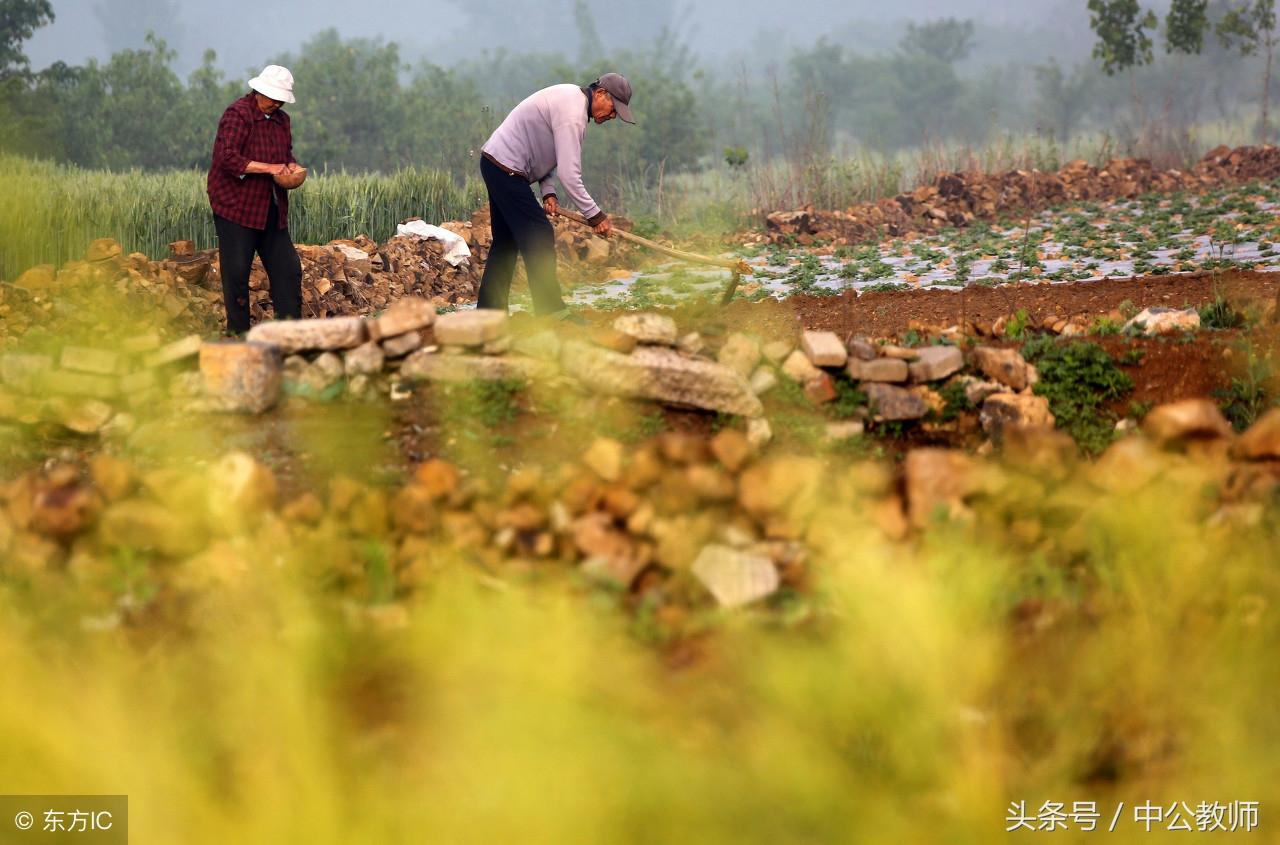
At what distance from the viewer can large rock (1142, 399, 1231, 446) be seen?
12.5 ft

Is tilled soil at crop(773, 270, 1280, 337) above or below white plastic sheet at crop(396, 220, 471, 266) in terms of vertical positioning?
below

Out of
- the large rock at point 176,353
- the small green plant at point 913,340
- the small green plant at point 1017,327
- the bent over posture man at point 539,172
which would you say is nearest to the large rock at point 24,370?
the large rock at point 176,353

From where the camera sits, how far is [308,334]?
4.33 metres

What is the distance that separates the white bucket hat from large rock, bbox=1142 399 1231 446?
4.08 m

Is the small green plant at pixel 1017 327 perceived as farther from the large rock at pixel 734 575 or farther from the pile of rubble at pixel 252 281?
the pile of rubble at pixel 252 281

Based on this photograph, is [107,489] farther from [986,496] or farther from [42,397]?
[986,496]

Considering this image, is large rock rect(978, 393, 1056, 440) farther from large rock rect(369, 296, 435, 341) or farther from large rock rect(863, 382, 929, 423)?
large rock rect(369, 296, 435, 341)

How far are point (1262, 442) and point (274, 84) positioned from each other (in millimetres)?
4513

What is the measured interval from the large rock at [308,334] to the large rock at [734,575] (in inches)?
63.5

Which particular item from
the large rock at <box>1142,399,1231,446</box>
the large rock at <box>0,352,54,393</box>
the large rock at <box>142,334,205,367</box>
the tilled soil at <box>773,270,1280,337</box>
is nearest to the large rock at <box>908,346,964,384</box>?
the large rock at <box>1142,399,1231,446</box>

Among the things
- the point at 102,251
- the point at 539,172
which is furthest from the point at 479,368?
the point at 102,251

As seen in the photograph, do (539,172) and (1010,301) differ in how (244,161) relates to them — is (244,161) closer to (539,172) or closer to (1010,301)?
(539,172)

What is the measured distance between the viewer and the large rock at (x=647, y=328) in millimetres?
4383

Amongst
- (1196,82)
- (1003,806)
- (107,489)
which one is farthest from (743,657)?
(1196,82)
